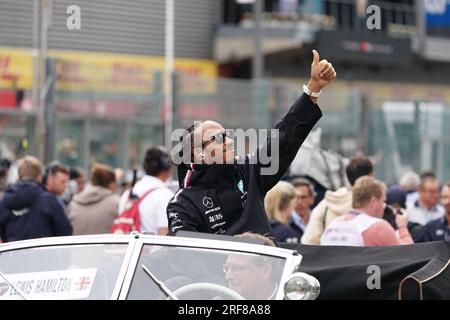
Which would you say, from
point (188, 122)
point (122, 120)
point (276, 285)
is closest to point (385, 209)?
point (276, 285)

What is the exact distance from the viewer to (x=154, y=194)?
26.8 ft

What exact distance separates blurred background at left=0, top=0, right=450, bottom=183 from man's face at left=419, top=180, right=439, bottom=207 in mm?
2921

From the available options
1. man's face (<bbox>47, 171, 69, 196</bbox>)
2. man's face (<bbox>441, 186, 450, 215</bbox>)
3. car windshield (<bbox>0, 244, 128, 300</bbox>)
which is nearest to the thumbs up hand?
car windshield (<bbox>0, 244, 128, 300</bbox>)

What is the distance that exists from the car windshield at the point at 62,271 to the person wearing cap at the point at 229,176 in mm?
1026

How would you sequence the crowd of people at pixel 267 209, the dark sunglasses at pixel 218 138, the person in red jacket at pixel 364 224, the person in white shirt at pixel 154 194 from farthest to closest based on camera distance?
the person in white shirt at pixel 154 194 < the crowd of people at pixel 267 209 < the person in red jacket at pixel 364 224 < the dark sunglasses at pixel 218 138

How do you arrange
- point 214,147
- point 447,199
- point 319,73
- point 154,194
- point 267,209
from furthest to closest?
point 447,199, point 267,209, point 154,194, point 214,147, point 319,73

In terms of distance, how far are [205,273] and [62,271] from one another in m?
0.63

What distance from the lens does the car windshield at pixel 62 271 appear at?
4.05m

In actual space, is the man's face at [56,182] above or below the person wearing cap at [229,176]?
below

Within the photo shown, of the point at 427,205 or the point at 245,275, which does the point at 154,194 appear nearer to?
the point at 427,205

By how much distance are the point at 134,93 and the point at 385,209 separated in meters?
9.06

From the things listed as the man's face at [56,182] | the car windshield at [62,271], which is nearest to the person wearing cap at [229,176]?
the car windshield at [62,271]

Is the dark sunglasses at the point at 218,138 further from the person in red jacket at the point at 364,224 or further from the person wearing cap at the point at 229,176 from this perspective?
the person in red jacket at the point at 364,224

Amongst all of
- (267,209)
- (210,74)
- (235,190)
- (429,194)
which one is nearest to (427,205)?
(429,194)
